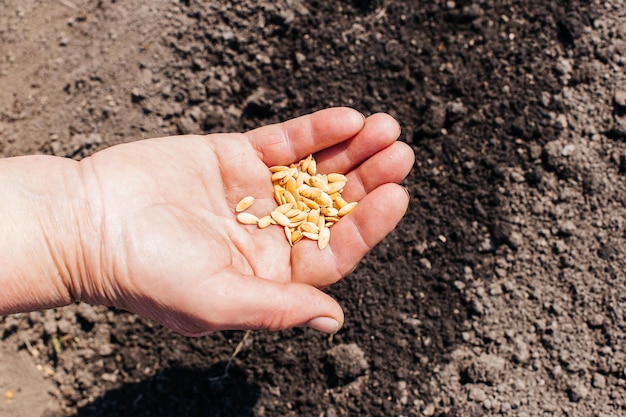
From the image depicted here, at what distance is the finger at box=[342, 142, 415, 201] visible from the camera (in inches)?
115

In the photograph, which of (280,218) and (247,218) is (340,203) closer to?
(280,218)

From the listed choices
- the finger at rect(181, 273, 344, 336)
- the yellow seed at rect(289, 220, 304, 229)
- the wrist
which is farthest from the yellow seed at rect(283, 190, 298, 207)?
the wrist

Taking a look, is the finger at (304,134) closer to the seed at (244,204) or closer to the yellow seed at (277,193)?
the yellow seed at (277,193)

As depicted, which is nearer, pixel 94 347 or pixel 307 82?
pixel 94 347

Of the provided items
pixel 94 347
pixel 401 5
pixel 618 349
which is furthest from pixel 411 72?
pixel 94 347

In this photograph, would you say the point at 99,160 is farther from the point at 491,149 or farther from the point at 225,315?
the point at 491,149

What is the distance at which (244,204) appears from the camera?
2.96 metres

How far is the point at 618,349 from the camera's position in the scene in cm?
324

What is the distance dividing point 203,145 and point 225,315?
1.00 m

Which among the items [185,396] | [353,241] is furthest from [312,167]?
[185,396]

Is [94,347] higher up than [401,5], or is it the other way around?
[401,5]

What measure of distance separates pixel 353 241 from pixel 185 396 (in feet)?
4.64

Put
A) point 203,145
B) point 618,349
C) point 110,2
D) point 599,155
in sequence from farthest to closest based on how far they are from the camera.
Answer: point 110,2
point 599,155
point 618,349
point 203,145

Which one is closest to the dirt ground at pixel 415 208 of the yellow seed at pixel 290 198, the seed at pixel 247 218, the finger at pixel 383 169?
the finger at pixel 383 169
